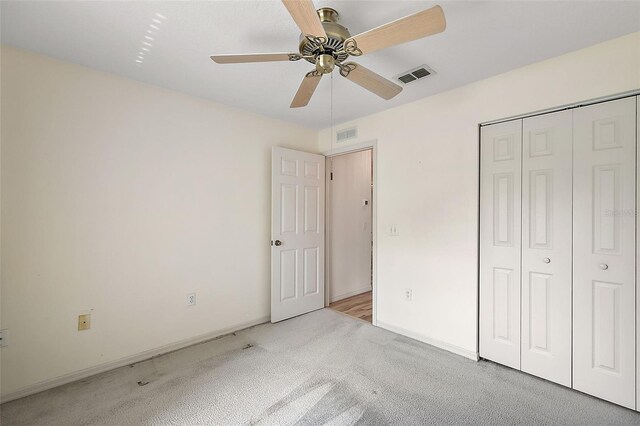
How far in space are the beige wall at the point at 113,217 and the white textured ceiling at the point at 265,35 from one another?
306 mm

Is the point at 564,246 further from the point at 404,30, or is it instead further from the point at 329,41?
the point at 329,41

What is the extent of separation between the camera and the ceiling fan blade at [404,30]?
3.90 feet

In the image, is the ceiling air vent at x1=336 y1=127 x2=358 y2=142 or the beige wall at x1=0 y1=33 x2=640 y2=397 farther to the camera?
the ceiling air vent at x1=336 y1=127 x2=358 y2=142

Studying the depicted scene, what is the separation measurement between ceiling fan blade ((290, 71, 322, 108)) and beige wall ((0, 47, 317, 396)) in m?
1.33

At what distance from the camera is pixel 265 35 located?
1.81 metres

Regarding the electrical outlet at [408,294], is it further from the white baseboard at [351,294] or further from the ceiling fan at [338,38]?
the ceiling fan at [338,38]

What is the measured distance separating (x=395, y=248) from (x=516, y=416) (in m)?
1.63

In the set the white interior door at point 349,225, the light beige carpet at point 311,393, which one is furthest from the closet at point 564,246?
the white interior door at point 349,225

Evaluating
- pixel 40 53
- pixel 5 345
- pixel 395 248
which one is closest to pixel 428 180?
pixel 395 248

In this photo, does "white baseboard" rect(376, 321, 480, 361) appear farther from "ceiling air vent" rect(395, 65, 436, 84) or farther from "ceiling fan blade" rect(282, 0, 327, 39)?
"ceiling fan blade" rect(282, 0, 327, 39)

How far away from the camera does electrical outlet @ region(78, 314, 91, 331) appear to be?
87.0 inches

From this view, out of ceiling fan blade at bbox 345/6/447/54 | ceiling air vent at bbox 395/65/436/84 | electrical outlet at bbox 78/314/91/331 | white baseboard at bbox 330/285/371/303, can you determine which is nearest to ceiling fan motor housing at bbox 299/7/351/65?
ceiling fan blade at bbox 345/6/447/54

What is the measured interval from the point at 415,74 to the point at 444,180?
3.24ft

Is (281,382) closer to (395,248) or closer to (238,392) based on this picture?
(238,392)
